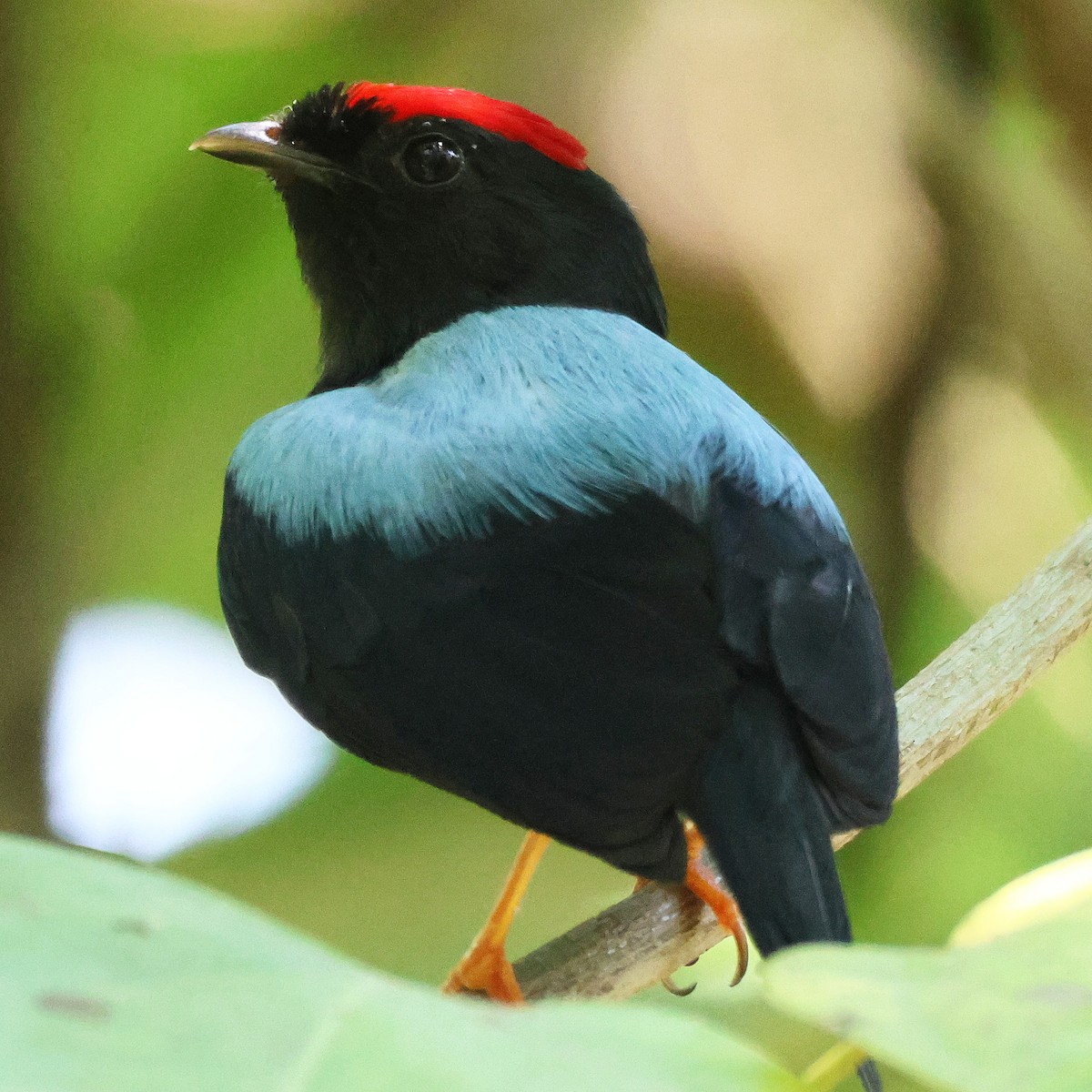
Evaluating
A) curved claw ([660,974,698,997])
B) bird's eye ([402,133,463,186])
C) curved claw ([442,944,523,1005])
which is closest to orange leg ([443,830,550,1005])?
curved claw ([442,944,523,1005])

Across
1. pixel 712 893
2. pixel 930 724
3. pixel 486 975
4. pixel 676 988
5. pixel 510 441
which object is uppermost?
pixel 510 441

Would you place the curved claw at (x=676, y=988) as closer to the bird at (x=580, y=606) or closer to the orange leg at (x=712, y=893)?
the orange leg at (x=712, y=893)

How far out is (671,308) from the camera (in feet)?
10.6

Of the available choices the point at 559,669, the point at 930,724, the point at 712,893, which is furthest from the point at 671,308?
the point at 559,669

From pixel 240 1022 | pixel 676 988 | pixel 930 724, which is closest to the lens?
pixel 240 1022

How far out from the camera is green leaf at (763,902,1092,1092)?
517mm

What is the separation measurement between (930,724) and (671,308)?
157 centimetres

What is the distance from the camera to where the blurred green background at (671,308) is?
3.10 metres

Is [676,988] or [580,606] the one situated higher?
[580,606]

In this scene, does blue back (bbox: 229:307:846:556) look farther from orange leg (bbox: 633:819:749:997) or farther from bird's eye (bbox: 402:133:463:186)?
orange leg (bbox: 633:819:749:997)

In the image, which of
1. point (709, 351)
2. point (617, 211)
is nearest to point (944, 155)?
point (709, 351)

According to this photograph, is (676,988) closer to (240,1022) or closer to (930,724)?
(930,724)

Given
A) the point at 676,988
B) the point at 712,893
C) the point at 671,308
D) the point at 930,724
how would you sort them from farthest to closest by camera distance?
the point at 671,308
the point at 676,988
the point at 930,724
the point at 712,893

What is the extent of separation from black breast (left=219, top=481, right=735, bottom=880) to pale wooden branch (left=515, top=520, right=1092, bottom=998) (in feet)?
0.98
